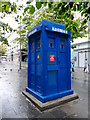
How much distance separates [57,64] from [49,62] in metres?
0.38

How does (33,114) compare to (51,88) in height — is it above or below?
below

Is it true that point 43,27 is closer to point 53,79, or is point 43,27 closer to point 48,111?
point 53,79

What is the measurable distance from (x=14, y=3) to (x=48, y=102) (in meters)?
4.16

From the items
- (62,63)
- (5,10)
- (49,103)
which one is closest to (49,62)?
(62,63)

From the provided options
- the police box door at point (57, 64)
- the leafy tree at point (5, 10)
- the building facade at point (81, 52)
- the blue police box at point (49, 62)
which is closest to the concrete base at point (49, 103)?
the blue police box at point (49, 62)

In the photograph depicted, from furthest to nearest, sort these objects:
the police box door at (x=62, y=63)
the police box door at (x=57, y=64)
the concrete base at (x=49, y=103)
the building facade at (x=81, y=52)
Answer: the building facade at (x=81, y=52), the police box door at (x=62, y=63), the police box door at (x=57, y=64), the concrete base at (x=49, y=103)

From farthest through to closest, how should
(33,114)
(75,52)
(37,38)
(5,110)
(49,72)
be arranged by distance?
(75,52) < (37,38) < (49,72) < (5,110) < (33,114)

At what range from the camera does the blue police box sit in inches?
135

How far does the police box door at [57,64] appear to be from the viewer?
3.65 metres

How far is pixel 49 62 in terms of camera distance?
11.9 feet

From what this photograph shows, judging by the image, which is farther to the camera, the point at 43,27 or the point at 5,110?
the point at 43,27

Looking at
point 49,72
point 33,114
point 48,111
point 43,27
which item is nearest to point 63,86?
point 49,72

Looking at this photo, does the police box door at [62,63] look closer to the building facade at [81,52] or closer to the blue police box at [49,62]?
the blue police box at [49,62]

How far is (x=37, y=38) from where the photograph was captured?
399cm
